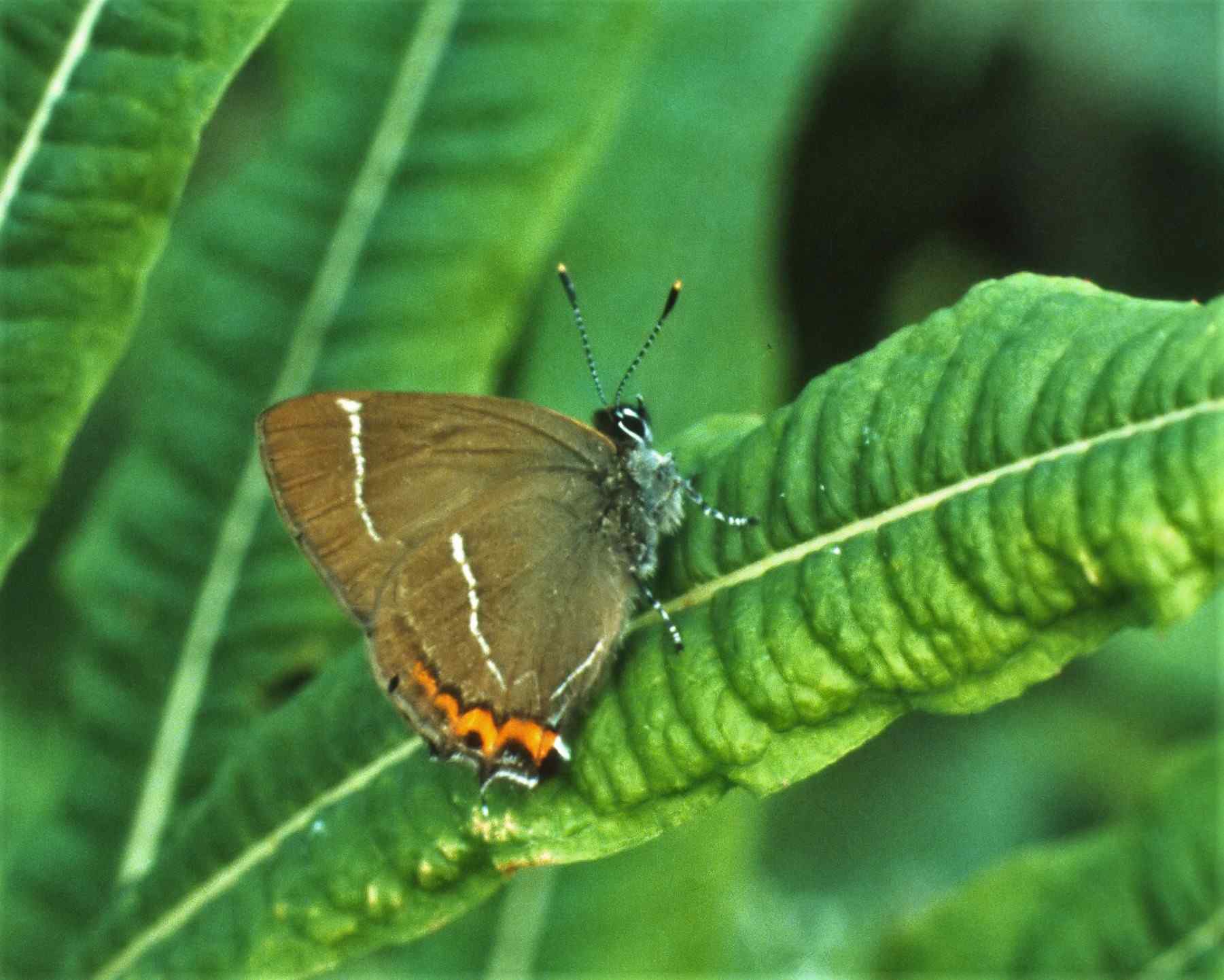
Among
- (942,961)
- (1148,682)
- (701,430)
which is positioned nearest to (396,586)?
(701,430)

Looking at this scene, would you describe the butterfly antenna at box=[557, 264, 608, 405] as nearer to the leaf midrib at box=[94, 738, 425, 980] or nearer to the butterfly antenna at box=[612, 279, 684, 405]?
the butterfly antenna at box=[612, 279, 684, 405]

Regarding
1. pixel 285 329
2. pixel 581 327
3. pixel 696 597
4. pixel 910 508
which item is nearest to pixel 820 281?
pixel 581 327

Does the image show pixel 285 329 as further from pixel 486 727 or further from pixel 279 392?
pixel 486 727

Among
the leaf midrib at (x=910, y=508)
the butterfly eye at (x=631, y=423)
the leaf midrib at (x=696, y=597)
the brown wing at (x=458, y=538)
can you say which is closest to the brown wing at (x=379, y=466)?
the brown wing at (x=458, y=538)

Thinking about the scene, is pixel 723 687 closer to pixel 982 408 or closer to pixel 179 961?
pixel 982 408

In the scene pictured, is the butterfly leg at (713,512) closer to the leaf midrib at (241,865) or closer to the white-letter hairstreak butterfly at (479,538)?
the white-letter hairstreak butterfly at (479,538)

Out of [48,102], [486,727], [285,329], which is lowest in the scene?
[486,727]
